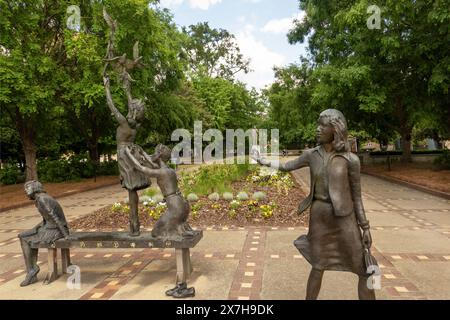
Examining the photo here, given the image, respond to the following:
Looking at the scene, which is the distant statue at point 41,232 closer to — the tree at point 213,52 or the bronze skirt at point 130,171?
the bronze skirt at point 130,171

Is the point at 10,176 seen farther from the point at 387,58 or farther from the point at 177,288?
the point at 387,58

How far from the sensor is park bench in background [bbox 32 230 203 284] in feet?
16.7

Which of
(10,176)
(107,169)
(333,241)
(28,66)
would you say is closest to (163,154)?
(333,241)

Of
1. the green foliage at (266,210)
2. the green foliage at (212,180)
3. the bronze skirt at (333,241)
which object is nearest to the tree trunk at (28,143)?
the green foliage at (212,180)

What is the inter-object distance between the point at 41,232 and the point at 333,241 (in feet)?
14.0

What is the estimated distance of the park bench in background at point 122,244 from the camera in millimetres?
5090

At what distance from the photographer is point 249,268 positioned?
583 centimetres

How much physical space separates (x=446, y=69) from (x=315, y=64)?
11.1 m

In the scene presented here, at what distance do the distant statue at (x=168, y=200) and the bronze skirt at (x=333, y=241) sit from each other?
1.99 meters

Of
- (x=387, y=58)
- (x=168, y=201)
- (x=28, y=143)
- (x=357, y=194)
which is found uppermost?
(x=387, y=58)

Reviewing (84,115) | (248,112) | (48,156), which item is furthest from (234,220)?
(248,112)

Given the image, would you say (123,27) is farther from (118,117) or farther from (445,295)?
(445,295)

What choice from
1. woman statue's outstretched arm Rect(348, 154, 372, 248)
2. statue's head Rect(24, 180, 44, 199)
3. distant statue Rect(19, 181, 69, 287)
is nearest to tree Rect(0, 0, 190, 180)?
statue's head Rect(24, 180, 44, 199)

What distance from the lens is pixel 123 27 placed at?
16859 mm
